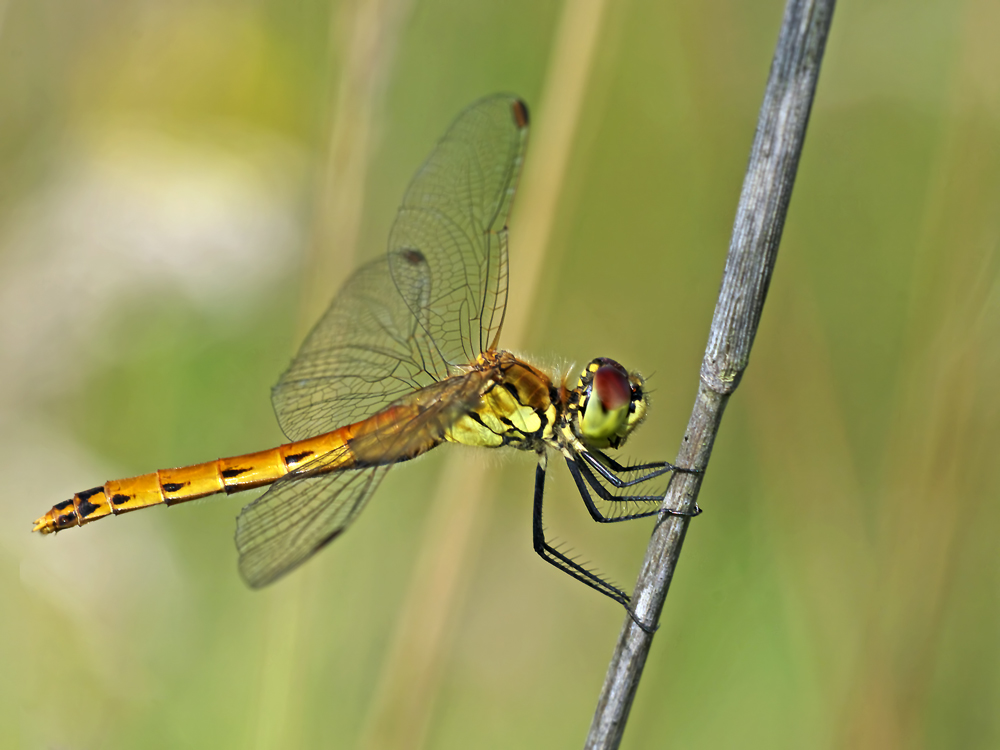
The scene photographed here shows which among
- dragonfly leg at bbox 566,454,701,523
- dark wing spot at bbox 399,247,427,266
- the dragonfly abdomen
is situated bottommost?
the dragonfly abdomen

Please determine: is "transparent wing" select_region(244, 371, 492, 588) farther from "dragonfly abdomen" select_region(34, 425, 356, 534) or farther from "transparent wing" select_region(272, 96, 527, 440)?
"transparent wing" select_region(272, 96, 527, 440)

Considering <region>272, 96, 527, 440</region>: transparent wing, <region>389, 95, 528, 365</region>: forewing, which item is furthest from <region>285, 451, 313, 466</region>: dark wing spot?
<region>389, 95, 528, 365</region>: forewing

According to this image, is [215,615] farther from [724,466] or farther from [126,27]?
[126,27]

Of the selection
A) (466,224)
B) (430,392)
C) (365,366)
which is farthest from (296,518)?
(466,224)

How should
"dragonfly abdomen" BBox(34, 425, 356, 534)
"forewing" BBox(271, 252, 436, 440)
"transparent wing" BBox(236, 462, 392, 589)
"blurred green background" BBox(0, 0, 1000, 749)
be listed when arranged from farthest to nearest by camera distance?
"forewing" BBox(271, 252, 436, 440)
"dragonfly abdomen" BBox(34, 425, 356, 534)
"blurred green background" BBox(0, 0, 1000, 749)
"transparent wing" BBox(236, 462, 392, 589)

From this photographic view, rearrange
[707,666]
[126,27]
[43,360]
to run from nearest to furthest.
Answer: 1. [707,666]
2. [43,360]
3. [126,27]

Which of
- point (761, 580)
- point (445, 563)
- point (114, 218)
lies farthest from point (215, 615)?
point (761, 580)
